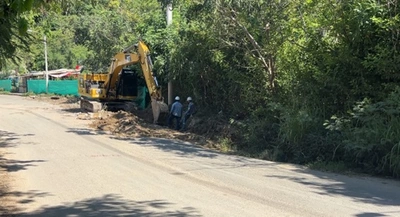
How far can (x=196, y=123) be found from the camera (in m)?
20.5

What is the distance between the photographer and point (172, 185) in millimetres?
9539

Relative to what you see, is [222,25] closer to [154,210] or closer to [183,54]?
[183,54]

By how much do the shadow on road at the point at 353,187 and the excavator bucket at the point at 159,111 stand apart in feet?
33.3

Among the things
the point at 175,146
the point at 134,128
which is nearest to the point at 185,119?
the point at 134,128

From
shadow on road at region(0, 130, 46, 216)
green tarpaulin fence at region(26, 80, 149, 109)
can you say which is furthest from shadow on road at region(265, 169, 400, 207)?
green tarpaulin fence at region(26, 80, 149, 109)

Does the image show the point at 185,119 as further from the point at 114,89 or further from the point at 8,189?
the point at 8,189

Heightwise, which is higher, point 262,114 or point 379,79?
point 379,79

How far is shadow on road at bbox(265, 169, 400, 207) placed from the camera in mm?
8594

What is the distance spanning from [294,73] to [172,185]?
287 inches

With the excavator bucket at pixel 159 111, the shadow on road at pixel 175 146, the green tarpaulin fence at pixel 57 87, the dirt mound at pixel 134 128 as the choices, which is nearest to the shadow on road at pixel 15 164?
the shadow on road at pixel 175 146

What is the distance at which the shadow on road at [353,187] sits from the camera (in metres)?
8.59

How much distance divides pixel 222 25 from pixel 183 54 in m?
4.68

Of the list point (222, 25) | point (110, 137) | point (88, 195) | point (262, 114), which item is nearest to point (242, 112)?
point (262, 114)

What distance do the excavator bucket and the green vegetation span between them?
5.55ft
